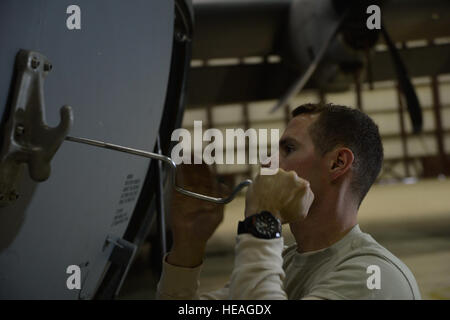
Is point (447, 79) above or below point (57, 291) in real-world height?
above

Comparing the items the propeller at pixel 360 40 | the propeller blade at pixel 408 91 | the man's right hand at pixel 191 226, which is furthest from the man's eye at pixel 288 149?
the propeller blade at pixel 408 91

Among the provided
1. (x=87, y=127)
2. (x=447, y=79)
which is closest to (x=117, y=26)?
(x=87, y=127)

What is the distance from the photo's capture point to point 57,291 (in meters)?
1.37

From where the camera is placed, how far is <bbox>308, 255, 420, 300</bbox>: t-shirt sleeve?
84cm

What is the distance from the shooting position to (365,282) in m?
0.86

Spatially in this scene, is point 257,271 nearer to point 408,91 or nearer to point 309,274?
point 309,274

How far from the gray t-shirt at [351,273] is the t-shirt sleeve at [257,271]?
11 centimetres

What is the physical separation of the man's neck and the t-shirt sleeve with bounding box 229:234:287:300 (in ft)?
0.89

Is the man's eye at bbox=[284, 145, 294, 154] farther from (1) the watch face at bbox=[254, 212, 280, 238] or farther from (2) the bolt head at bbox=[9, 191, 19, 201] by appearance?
(2) the bolt head at bbox=[9, 191, 19, 201]

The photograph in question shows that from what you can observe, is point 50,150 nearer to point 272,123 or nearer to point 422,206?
point 422,206

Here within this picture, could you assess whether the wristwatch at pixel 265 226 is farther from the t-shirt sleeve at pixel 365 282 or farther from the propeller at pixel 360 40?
the propeller at pixel 360 40
